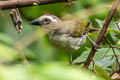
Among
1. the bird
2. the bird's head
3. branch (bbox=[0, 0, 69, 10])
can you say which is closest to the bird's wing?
the bird

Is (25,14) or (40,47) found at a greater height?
(25,14)

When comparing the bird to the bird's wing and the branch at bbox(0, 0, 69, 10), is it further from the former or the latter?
the branch at bbox(0, 0, 69, 10)

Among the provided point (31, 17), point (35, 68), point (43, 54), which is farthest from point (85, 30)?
point (35, 68)

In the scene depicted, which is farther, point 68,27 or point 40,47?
point 40,47

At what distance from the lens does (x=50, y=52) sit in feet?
10.1

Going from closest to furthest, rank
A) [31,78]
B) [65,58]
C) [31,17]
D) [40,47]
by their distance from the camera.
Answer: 1. [31,78]
2. [65,58]
3. [40,47]
4. [31,17]

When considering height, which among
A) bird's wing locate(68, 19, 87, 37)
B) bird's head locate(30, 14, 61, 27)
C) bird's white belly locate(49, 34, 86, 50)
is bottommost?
bird's white belly locate(49, 34, 86, 50)

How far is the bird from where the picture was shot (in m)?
2.16

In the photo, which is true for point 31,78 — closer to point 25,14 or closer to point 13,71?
point 13,71

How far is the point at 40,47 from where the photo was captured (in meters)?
3.13

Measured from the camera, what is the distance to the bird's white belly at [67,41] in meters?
2.16

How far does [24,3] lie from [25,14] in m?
2.02

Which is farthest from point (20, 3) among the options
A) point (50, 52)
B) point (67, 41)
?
point (50, 52)

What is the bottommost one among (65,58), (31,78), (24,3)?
(65,58)
